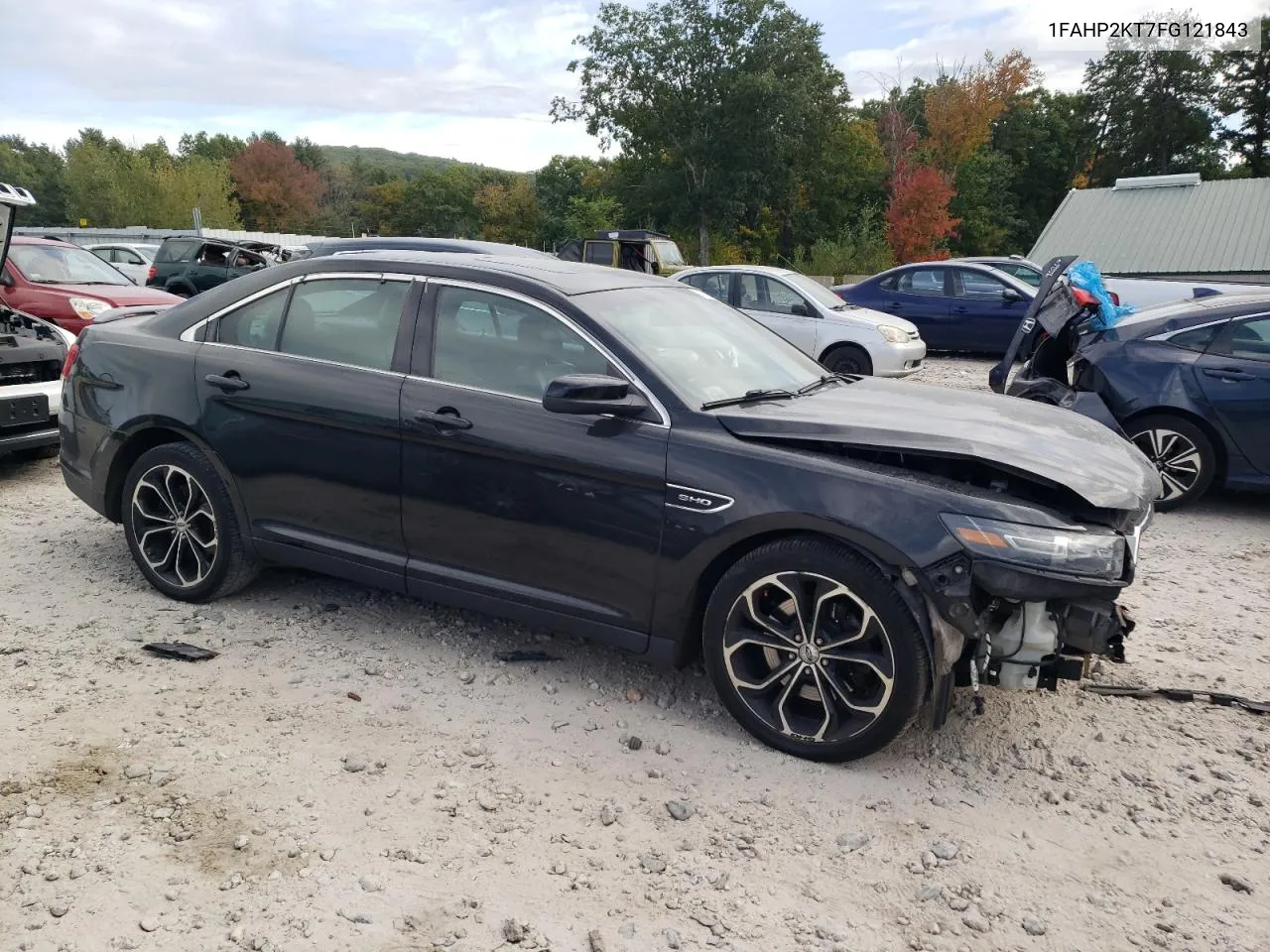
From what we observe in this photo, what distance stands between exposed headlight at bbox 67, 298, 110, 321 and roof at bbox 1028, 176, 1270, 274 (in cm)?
2168

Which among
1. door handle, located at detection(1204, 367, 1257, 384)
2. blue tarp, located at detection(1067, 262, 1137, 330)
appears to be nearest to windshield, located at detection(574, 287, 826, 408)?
door handle, located at detection(1204, 367, 1257, 384)

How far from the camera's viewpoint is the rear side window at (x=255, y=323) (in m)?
4.33

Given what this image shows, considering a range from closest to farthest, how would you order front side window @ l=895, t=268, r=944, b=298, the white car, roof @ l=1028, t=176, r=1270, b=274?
the white car → front side window @ l=895, t=268, r=944, b=298 → roof @ l=1028, t=176, r=1270, b=274

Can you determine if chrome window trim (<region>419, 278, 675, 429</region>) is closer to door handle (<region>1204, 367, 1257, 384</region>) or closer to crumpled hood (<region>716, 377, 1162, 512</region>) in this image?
crumpled hood (<region>716, 377, 1162, 512</region>)

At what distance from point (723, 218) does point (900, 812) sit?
39468 millimetres

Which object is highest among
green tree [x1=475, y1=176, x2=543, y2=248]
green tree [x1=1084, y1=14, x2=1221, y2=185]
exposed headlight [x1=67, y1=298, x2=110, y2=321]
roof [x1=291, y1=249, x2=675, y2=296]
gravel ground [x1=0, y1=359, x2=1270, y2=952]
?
green tree [x1=1084, y1=14, x2=1221, y2=185]

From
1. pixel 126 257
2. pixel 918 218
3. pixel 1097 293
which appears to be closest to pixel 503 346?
pixel 1097 293

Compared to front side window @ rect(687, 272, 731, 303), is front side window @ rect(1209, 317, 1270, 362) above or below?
below

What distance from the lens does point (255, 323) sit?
173 inches

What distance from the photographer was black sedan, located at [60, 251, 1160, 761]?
3.11m

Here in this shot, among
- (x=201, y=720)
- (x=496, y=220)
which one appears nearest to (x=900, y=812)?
(x=201, y=720)

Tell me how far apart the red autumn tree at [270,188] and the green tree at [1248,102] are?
69924 millimetres

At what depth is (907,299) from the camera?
14852 mm

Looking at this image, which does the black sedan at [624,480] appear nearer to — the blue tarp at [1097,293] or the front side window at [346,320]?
the front side window at [346,320]
